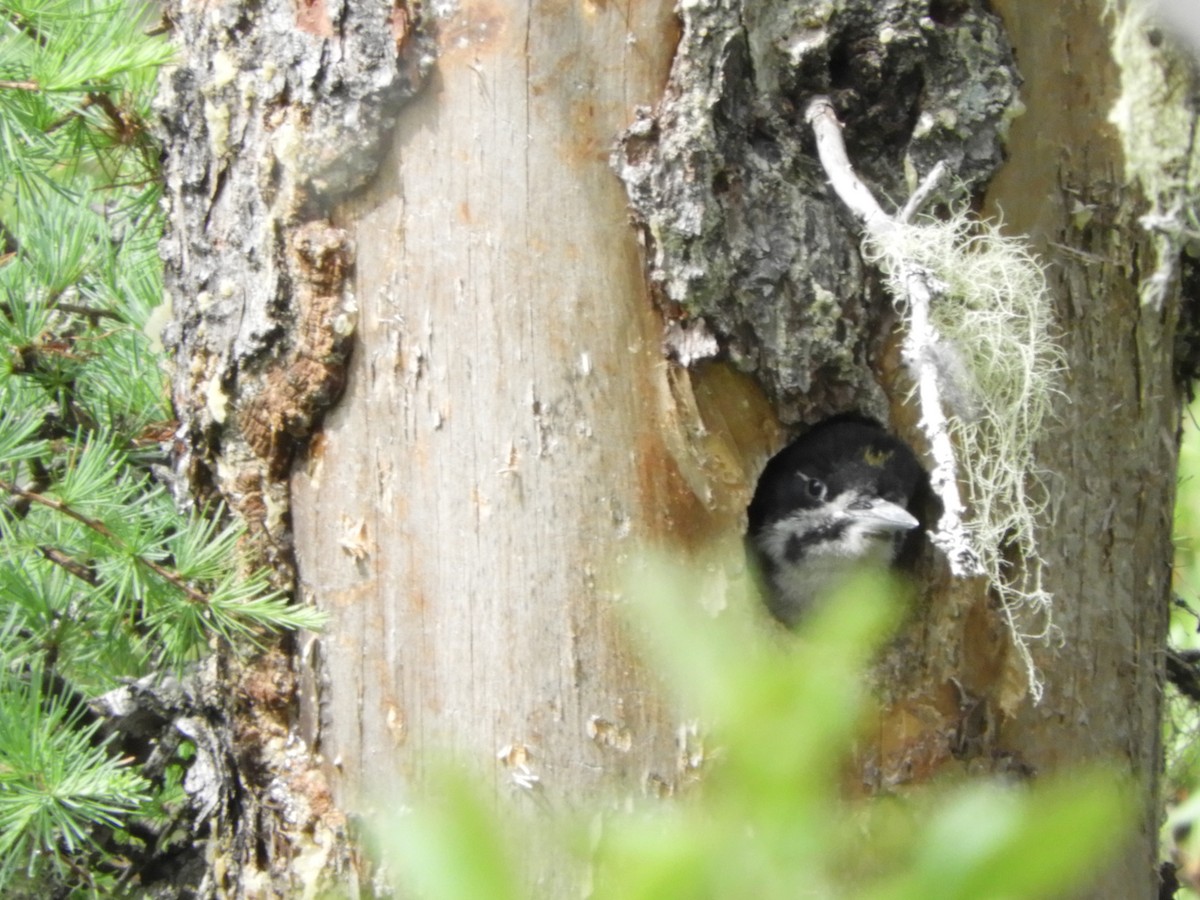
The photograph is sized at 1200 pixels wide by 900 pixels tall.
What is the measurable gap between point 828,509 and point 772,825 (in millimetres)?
2275

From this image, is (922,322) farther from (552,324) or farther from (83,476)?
(83,476)

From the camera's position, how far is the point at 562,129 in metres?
2.30

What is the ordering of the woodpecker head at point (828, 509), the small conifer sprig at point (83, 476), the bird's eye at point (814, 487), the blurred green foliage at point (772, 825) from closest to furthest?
1. the blurred green foliage at point (772, 825)
2. the small conifer sprig at point (83, 476)
3. the woodpecker head at point (828, 509)
4. the bird's eye at point (814, 487)

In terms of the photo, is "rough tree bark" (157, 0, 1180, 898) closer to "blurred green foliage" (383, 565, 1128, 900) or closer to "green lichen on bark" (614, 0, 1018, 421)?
"green lichen on bark" (614, 0, 1018, 421)

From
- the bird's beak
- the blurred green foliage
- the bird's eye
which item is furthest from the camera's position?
the bird's eye

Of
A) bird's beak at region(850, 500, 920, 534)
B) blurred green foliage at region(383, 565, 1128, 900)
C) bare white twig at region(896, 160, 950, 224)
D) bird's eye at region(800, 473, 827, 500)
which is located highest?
bare white twig at region(896, 160, 950, 224)

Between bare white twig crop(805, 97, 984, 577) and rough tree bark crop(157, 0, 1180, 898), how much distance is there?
98 millimetres

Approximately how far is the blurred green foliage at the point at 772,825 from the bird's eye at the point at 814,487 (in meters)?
2.10

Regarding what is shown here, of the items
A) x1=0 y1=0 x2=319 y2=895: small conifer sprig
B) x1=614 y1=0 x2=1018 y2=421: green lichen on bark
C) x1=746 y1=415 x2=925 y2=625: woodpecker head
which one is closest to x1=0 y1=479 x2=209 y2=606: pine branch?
x1=0 y1=0 x2=319 y2=895: small conifer sprig

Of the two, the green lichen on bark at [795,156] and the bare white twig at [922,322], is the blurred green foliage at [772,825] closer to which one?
the bare white twig at [922,322]

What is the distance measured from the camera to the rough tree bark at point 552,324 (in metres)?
2.25

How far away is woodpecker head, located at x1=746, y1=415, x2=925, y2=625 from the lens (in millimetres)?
2877

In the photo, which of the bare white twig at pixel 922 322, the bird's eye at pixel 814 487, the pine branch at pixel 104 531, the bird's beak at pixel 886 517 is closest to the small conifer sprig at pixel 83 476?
the pine branch at pixel 104 531

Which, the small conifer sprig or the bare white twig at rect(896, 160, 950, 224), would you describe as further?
the small conifer sprig
